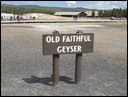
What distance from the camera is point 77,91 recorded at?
7.17 meters

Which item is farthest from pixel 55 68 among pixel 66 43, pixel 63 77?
pixel 63 77

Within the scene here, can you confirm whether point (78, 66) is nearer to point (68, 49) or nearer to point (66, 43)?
point (68, 49)

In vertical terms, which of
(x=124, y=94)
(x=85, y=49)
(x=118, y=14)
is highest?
(x=118, y=14)

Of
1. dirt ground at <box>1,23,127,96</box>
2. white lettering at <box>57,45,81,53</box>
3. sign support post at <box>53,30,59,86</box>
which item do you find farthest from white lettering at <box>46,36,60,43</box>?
dirt ground at <box>1,23,127,96</box>

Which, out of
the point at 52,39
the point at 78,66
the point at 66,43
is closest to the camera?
the point at 52,39

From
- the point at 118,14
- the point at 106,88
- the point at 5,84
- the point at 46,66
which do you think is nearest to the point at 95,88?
the point at 106,88

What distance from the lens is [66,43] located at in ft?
24.5

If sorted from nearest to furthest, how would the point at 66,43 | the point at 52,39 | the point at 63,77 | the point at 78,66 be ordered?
the point at 52,39 < the point at 66,43 < the point at 78,66 < the point at 63,77

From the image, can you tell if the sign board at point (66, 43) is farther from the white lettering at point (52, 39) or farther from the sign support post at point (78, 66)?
the sign support post at point (78, 66)

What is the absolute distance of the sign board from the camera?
7328mm

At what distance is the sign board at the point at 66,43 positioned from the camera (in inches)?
289

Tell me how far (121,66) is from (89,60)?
1.59 m

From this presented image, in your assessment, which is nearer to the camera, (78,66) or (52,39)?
(52,39)

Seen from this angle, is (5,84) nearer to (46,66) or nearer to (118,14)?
(46,66)
